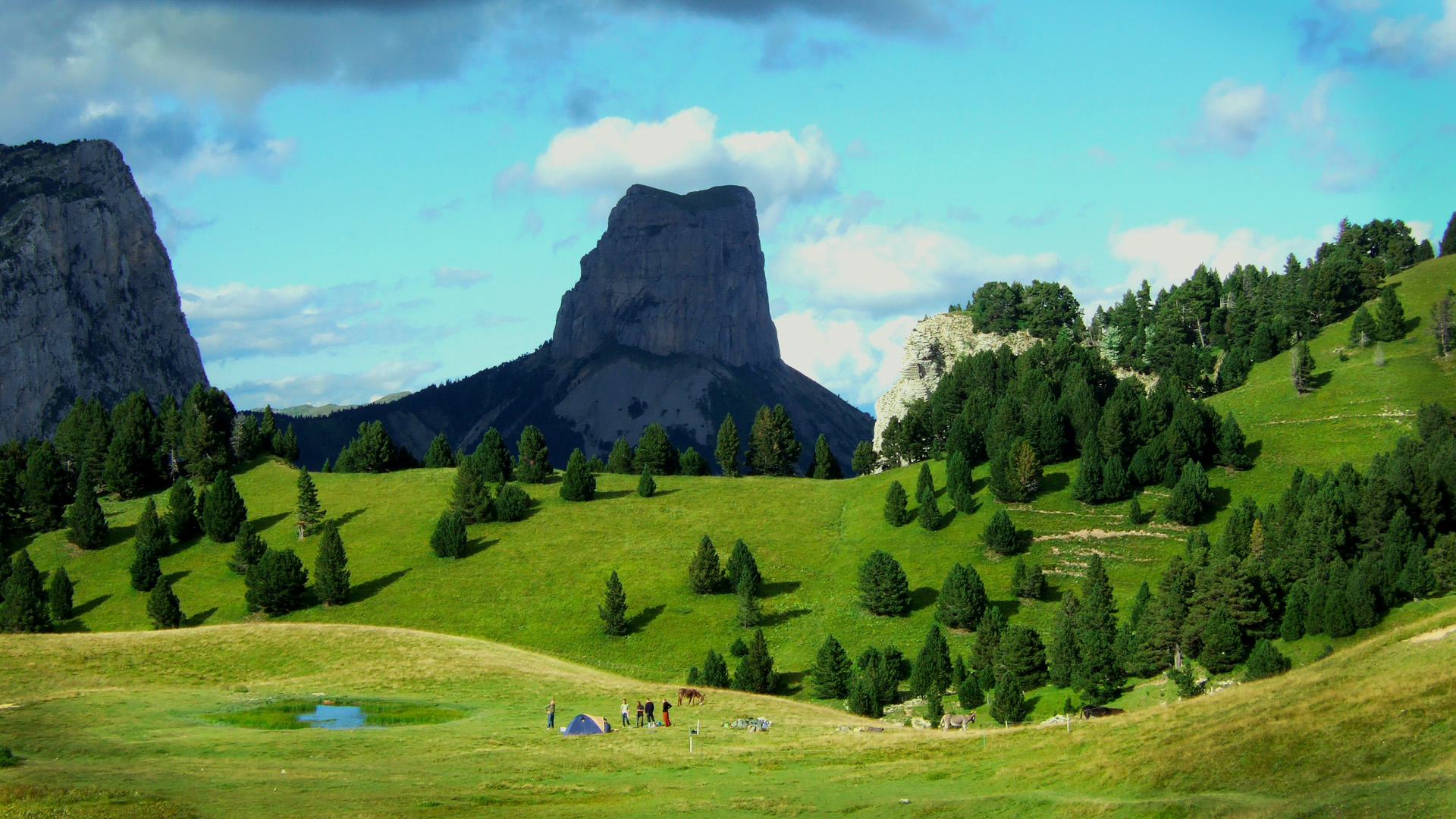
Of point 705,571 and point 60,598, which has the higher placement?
point 60,598

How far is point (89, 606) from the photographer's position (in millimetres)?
98875

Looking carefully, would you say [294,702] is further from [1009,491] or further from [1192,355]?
[1192,355]

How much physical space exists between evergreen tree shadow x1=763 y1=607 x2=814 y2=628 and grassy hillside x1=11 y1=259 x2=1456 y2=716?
5.6 inches

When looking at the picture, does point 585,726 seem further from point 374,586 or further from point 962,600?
point 374,586

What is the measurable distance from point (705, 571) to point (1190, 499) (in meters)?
43.9

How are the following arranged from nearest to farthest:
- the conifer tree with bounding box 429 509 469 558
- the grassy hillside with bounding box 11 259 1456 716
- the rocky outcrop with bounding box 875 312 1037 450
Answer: the grassy hillside with bounding box 11 259 1456 716, the conifer tree with bounding box 429 509 469 558, the rocky outcrop with bounding box 875 312 1037 450

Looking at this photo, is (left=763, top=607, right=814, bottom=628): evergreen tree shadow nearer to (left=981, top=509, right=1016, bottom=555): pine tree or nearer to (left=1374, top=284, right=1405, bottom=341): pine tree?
(left=981, top=509, right=1016, bottom=555): pine tree

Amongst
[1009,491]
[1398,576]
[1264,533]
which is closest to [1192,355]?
[1009,491]

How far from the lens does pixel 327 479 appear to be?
131 meters

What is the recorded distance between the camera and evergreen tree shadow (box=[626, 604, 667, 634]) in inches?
3590

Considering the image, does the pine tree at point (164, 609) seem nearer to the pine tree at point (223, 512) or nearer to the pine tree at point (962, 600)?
the pine tree at point (223, 512)

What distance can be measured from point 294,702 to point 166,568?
190 ft

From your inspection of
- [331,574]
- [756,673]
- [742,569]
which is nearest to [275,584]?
[331,574]

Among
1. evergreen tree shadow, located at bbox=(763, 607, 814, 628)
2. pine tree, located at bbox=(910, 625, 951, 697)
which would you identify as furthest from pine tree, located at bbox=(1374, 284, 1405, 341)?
pine tree, located at bbox=(910, 625, 951, 697)
